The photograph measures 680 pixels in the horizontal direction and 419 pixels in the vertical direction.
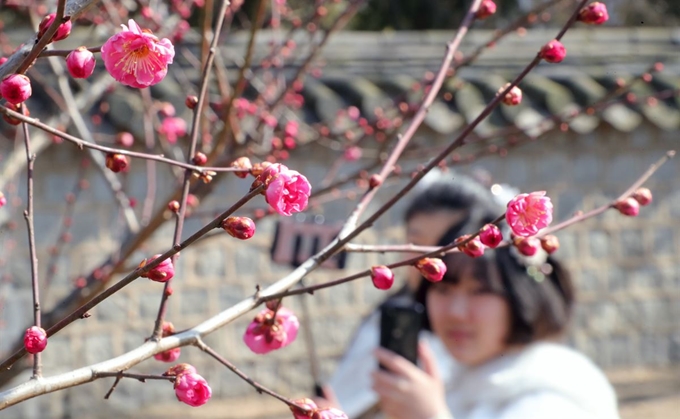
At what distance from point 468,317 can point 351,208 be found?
9.20 ft

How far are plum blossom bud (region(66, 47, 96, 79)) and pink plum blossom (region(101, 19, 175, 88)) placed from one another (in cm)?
1

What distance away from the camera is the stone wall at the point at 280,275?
456 cm

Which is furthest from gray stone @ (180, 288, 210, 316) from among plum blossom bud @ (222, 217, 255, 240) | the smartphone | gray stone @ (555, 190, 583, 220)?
plum blossom bud @ (222, 217, 255, 240)

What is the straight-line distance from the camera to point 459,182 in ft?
7.54

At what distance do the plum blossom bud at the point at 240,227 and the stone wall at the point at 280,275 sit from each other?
144 inches

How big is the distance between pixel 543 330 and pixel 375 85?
3.04 m

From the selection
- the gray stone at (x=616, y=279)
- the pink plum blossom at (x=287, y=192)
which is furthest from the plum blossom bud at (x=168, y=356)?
the gray stone at (x=616, y=279)

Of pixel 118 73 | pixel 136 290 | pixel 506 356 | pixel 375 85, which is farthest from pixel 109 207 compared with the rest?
pixel 118 73

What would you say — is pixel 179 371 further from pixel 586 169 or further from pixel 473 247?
pixel 586 169

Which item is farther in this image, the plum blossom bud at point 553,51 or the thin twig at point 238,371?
the plum blossom bud at point 553,51

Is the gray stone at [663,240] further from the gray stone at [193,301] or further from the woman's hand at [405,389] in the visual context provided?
the woman's hand at [405,389]

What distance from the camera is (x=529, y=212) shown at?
708 millimetres

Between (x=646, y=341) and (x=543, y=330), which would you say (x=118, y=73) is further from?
(x=646, y=341)

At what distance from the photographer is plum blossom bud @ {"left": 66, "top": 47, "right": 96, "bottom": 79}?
637 mm
